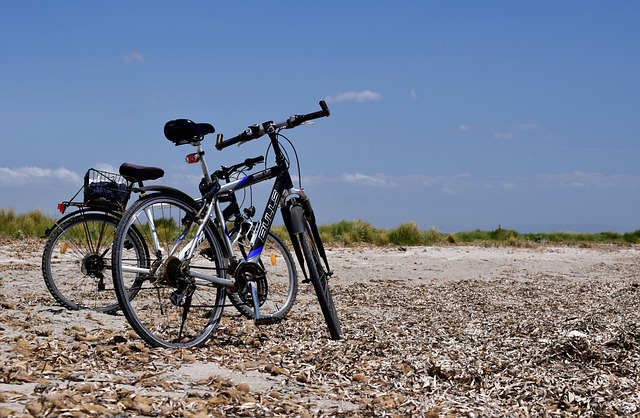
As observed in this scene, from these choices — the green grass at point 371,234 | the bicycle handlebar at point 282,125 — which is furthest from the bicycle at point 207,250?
the green grass at point 371,234

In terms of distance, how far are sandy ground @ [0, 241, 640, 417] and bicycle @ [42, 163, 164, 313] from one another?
1.25 feet

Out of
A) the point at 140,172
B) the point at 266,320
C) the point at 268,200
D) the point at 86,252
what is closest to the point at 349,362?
the point at 266,320

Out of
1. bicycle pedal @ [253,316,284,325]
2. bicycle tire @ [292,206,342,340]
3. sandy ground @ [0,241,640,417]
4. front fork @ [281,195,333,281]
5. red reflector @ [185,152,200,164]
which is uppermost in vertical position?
red reflector @ [185,152,200,164]

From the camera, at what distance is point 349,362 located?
16.3ft

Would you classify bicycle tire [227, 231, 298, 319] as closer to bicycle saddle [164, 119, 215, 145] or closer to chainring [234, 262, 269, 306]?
chainring [234, 262, 269, 306]

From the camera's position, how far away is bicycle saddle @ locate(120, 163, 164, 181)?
20.3 feet

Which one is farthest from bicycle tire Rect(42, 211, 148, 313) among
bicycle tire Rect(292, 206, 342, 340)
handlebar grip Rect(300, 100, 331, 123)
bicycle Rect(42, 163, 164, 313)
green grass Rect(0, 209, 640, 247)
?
green grass Rect(0, 209, 640, 247)

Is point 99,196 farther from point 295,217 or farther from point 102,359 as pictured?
point 102,359

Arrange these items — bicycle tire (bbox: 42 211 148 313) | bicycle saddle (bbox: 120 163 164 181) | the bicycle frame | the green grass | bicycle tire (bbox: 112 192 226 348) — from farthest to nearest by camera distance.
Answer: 1. the green grass
2. bicycle tire (bbox: 42 211 148 313)
3. bicycle saddle (bbox: 120 163 164 181)
4. the bicycle frame
5. bicycle tire (bbox: 112 192 226 348)

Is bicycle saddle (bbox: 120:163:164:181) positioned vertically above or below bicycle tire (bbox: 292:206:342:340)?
above

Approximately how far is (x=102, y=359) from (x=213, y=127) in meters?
2.25

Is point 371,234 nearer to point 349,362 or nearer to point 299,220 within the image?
point 299,220

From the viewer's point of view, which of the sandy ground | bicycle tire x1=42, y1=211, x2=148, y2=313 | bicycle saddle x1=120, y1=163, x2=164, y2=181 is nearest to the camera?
the sandy ground

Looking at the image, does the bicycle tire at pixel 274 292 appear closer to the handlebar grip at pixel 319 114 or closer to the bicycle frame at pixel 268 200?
the bicycle frame at pixel 268 200
